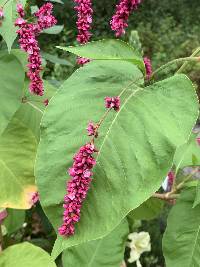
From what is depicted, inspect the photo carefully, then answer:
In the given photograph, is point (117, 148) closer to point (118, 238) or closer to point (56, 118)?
point (56, 118)

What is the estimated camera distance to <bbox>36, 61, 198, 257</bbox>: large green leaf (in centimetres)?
68

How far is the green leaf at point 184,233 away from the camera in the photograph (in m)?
1.00

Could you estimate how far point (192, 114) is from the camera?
2.29ft

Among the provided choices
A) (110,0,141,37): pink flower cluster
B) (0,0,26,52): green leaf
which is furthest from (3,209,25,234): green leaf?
(110,0,141,37): pink flower cluster

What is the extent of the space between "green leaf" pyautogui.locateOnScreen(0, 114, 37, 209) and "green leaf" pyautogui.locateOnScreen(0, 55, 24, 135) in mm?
90

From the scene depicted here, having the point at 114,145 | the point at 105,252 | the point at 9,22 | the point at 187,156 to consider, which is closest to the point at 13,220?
the point at 105,252

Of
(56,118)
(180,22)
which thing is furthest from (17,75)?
(180,22)

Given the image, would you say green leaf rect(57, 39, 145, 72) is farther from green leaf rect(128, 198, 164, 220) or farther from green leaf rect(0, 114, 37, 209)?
green leaf rect(128, 198, 164, 220)

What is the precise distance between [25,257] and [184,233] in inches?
12.0

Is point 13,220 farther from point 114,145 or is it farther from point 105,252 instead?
point 114,145

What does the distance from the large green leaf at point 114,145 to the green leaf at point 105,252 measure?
0.48 meters

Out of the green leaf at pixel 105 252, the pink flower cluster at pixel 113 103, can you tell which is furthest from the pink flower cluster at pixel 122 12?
the green leaf at pixel 105 252

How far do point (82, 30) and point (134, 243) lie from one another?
3.81 feet

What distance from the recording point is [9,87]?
102 centimetres
